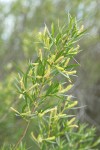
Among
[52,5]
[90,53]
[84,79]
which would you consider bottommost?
[84,79]

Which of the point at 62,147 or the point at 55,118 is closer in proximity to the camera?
the point at 55,118

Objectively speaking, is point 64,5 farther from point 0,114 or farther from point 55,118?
point 55,118

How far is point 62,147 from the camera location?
1835 mm

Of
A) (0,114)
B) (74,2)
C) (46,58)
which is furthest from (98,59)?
(46,58)

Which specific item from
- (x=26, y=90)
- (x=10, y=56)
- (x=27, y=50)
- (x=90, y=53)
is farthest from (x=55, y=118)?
(x=10, y=56)

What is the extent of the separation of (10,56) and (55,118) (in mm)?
3841

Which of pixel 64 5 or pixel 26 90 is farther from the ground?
pixel 26 90

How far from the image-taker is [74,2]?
486 centimetres

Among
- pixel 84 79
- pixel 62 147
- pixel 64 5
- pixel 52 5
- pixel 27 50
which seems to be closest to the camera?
pixel 62 147

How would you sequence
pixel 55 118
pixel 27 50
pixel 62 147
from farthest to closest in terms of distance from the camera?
pixel 27 50 → pixel 62 147 → pixel 55 118

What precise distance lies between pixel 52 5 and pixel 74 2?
0.43 metres

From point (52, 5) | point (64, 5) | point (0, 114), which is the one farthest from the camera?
point (64, 5)

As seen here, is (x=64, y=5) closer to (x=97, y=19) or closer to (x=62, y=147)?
(x=97, y=19)

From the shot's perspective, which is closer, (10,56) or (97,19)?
(97,19)
